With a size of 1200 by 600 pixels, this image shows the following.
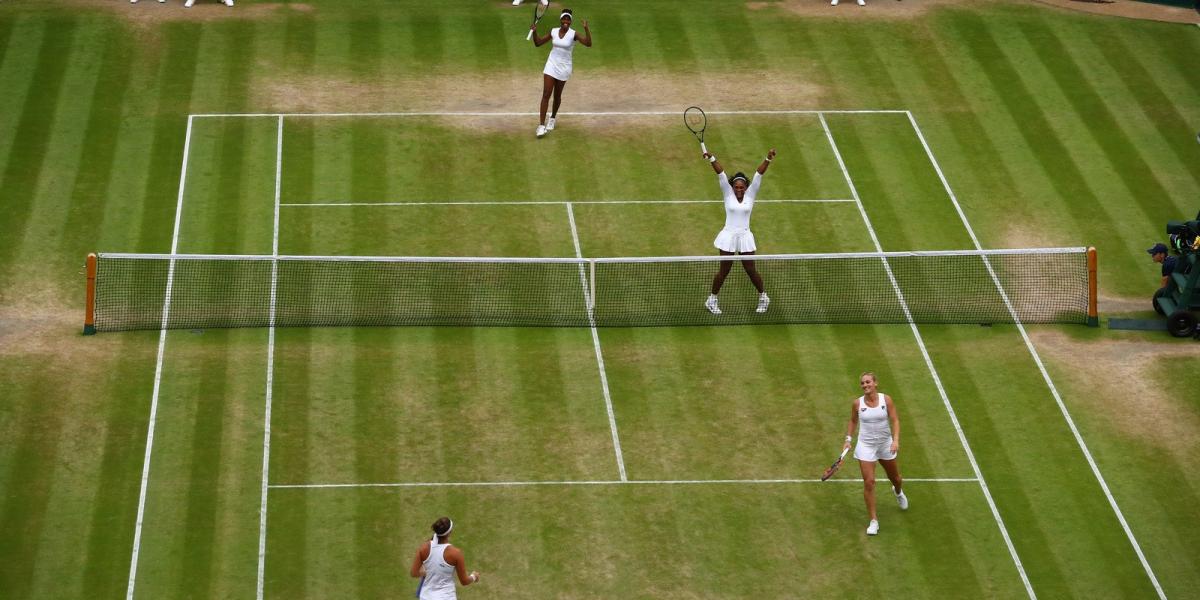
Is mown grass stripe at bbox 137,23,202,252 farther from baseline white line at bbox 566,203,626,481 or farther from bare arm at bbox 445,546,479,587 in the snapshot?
bare arm at bbox 445,546,479,587

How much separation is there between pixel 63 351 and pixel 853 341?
11.0m

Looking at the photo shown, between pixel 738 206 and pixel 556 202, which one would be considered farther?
pixel 556 202

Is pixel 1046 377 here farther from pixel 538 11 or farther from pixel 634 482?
pixel 538 11

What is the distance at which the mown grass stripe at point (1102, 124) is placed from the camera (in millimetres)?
29656

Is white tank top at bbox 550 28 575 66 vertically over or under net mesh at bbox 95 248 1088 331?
over

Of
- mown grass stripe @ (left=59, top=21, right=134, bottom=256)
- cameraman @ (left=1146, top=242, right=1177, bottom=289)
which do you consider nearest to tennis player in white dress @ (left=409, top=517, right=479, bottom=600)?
mown grass stripe @ (left=59, top=21, right=134, bottom=256)

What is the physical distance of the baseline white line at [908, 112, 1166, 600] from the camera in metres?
21.4

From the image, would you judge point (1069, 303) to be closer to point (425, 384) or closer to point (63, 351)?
point (425, 384)

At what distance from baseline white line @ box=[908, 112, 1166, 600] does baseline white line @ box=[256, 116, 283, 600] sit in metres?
10.3

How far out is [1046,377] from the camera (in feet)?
81.1

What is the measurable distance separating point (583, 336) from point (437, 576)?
747cm

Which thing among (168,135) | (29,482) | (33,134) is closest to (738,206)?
(29,482)

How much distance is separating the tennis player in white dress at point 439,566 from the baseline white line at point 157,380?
12.4ft

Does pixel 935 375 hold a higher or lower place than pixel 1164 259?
lower
